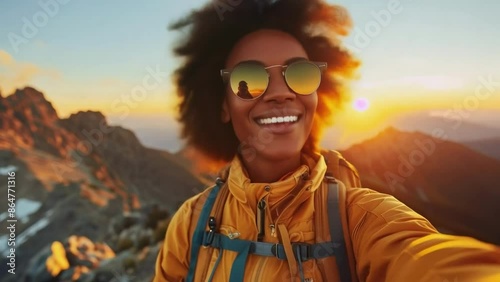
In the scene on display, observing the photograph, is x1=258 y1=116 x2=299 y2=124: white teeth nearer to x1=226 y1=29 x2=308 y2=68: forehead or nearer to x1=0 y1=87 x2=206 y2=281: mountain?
x1=226 y1=29 x2=308 y2=68: forehead

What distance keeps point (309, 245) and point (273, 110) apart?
0.50m

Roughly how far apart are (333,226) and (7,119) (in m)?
17.9

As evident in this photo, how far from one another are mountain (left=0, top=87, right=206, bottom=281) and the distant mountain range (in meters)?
0.04

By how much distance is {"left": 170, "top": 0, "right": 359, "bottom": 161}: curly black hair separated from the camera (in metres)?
1.69

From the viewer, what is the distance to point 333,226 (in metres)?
1.22

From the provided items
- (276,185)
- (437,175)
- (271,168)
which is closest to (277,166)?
(271,168)

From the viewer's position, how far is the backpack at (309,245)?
3.92ft

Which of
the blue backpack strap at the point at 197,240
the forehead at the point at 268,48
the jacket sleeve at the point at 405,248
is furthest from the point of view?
the forehead at the point at 268,48

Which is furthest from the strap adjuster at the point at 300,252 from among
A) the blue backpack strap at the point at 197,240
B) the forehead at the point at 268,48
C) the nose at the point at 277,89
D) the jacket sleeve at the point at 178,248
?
the forehead at the point at 268,48

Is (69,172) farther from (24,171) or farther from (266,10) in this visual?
(266,10)

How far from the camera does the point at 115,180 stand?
51.9ft

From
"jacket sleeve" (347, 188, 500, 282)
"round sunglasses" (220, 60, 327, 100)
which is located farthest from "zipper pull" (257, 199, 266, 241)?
"round sunglasses" (220, 60, 327, 100)

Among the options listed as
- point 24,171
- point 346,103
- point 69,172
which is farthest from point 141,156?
point 346,103

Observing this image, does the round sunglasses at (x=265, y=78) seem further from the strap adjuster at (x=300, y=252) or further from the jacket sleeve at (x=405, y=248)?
the strap adjuster at (x=300, y=252)
